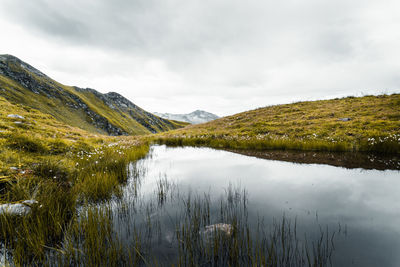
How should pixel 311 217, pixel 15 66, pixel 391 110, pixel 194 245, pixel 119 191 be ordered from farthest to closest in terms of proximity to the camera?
pixel 15 66
pixel 391 110
pixel 119 191
pixel 311 217
pixel 194 245

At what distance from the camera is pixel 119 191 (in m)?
6.08

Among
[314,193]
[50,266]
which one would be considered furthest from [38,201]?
[314,193]

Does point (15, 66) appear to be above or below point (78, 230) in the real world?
above

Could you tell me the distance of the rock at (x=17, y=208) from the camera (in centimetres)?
374

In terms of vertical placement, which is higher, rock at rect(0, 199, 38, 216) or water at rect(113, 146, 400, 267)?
rock at rect(0, 199, 38, 216)

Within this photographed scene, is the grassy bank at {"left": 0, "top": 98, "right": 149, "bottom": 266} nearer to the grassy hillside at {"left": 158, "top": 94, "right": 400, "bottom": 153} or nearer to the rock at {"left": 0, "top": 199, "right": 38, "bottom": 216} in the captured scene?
the rock at {"left": 0, "top": 199, "right": 38, "bottom": 216}

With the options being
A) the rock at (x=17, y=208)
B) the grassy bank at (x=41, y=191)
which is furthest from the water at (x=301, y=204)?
the rock at (x=17, y=208)

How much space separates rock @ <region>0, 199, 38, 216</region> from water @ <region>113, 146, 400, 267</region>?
195cm

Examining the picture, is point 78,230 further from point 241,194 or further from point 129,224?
point 241,194

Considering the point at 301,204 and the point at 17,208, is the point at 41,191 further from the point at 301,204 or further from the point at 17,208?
the point at 301,204

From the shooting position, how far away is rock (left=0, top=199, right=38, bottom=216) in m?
3.74

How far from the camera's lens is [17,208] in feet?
12.7

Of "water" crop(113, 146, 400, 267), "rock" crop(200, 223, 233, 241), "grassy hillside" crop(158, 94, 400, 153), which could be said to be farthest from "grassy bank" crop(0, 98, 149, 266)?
"grassy hillside" crop(158, 94, 400, 153)

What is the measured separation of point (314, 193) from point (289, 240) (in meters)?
3.48
